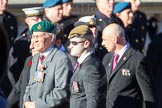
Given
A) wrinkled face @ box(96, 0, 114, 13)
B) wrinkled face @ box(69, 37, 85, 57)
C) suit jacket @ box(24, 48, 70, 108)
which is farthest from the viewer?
wrinkled face @ box(96, 0, 114, 13)

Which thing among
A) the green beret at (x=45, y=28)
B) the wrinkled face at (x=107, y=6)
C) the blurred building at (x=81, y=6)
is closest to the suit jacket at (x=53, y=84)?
the green beret at (x=45, y=28)

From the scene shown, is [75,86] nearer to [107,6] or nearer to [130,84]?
[130,84]

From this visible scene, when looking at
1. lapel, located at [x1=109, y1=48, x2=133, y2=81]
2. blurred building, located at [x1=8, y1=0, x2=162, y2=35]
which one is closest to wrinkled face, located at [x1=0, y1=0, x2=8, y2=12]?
blurred building, located at [x1=8, y1=0, x2=162, y2=35]

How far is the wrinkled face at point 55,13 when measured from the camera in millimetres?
7140

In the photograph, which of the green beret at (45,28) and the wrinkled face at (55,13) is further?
the wrinkled face at (55,13)

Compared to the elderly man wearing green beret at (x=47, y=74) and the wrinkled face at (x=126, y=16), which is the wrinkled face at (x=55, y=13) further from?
the elderly man wearing green beret at (x=47, y=74)

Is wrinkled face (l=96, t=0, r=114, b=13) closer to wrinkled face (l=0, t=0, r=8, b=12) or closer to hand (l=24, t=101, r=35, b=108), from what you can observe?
wrinkled face (l=0, t=0, r=8, b=12)

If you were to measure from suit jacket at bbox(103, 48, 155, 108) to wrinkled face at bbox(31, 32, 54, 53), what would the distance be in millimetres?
713

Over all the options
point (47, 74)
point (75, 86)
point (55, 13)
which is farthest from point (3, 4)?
point (75, 86)

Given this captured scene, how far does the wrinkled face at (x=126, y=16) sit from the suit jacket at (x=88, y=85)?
103 inches

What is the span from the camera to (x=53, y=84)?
5168 mm

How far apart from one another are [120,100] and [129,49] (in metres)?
0.48

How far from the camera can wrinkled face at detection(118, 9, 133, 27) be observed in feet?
25.1

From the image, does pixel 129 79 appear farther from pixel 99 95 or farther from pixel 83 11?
pixel 83 11
